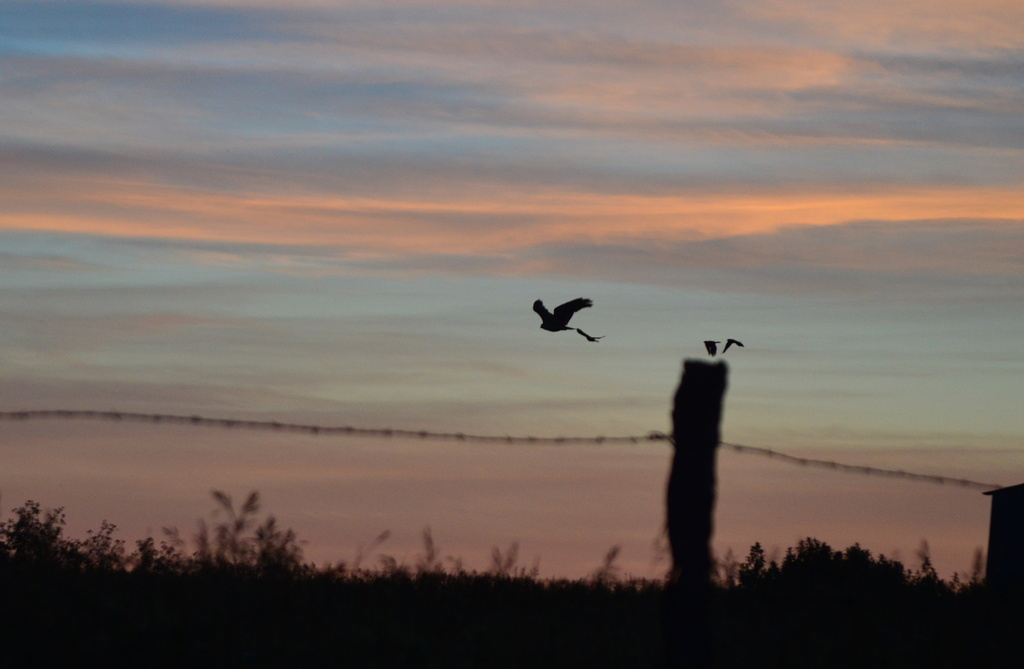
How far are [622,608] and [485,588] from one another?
118 centimetres

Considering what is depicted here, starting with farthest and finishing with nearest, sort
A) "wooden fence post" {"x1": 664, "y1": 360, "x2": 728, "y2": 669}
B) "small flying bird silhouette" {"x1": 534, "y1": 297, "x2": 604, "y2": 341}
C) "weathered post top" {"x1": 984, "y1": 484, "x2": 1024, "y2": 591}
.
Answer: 1. "weathered post top" {"x1": 984, "y1": 484, "x2": 1024, "y2": 591}
2. "small flying bird silhouette" {"x1": 534, "y1": 297, "x2": 604, "y2": 341}
3. "wooden fence post" {"x1": 664, "y1": 360, "x2": 728, "y2": 669}

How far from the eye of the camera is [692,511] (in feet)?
22.3

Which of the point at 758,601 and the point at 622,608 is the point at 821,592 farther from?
the point at 622,608

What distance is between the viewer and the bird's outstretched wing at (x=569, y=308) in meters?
12.9

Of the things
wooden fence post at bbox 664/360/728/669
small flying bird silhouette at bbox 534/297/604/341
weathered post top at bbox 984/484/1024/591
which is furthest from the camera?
weathered post top at bbox 984/484/1024/591

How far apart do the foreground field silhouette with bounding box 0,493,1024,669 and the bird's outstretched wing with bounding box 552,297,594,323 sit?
329cm

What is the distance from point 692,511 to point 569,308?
6379mm

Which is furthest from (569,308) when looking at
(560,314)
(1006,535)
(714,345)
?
(1006,535)

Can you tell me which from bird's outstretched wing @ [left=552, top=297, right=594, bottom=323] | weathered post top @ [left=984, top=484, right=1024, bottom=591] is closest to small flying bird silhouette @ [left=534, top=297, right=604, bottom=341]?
bird's outstretched wing @ [left=552, top=297, right=594, bottom=323]

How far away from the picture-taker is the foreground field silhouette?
7051mm

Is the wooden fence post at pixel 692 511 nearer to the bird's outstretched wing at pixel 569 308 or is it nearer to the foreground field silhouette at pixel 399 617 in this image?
the foreground field silhouette at pixel 399 617

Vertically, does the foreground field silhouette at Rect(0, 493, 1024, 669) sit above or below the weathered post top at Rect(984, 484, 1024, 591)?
below

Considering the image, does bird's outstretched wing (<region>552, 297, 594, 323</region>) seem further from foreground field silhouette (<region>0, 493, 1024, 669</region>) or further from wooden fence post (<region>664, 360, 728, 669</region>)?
wooden fence post (<region>664, 360, 728, 669</region>)

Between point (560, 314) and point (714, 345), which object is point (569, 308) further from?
point (714, 345)
